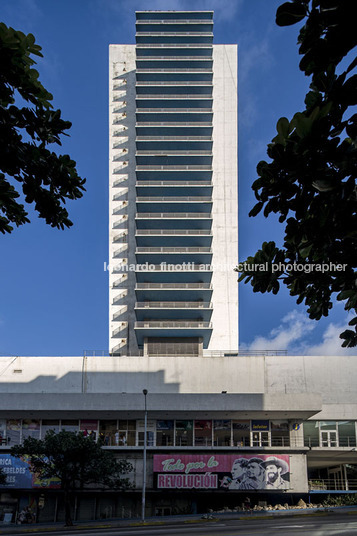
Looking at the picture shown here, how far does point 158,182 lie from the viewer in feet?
222

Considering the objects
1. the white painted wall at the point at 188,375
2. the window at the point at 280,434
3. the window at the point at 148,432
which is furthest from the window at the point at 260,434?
the window at the point at 148,432

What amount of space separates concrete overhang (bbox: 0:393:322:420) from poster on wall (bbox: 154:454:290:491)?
406 cm

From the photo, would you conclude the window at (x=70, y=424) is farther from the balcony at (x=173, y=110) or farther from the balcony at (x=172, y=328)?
the balcony at (x=173, y=110)

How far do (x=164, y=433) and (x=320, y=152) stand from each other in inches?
1797

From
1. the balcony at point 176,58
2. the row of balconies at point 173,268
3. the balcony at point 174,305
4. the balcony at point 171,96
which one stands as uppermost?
the balcony at point 176,58

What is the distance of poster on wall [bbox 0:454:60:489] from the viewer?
42469 mm

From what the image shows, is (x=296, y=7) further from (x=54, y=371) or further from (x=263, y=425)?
(x=54, y=371)

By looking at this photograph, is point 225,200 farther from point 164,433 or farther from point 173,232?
point 164,433

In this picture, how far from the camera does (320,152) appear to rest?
4781 mm

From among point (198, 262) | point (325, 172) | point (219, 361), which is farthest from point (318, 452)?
point (325, 172)

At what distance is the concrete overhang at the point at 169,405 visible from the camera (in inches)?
1812

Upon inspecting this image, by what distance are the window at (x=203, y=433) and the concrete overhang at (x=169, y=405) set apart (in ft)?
2.96

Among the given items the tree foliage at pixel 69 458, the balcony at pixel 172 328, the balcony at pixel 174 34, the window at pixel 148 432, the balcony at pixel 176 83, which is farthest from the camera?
the balcony at pixel 174 34

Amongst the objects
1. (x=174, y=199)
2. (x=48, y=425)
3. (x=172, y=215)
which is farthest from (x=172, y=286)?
(x=48, y=425)
